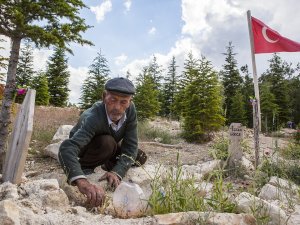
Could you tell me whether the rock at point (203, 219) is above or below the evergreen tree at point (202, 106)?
below

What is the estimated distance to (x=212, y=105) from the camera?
12.2 metres

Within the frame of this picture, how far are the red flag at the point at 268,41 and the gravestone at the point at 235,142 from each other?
4.77 feet

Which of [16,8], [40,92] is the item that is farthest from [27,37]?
[40,92]

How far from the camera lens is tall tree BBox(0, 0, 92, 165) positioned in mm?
6027

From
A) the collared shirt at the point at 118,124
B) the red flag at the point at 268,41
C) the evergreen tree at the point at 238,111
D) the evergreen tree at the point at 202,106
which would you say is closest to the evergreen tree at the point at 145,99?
the evergreen tree at the point at 202,106

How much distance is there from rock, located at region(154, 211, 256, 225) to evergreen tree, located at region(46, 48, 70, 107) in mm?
26122

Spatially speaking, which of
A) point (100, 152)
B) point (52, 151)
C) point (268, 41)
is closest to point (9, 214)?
point (100, 152)

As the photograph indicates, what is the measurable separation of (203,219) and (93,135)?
1.59 m

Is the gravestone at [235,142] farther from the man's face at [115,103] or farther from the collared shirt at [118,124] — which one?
the man's face at [115,103]

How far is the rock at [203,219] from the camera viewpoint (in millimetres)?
2064

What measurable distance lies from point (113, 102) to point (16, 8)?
405 cm

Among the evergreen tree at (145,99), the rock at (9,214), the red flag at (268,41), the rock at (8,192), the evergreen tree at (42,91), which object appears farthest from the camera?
the evergreen tree at (42,91)

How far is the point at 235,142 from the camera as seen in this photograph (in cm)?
632

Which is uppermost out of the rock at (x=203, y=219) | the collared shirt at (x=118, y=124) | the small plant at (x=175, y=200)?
the collared shirt at (x=118, y=124)
